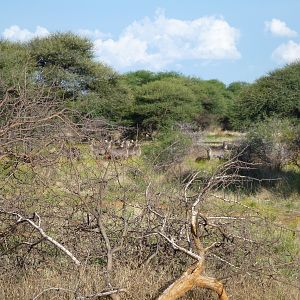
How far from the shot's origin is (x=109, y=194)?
6562 mm

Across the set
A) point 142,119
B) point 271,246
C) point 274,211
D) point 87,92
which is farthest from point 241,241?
point 142,119

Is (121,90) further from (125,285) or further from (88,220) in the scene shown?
(125,285)

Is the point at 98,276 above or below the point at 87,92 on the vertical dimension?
below

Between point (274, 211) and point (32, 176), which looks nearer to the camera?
point (32, 176)

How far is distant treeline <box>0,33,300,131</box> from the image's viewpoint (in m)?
20.7

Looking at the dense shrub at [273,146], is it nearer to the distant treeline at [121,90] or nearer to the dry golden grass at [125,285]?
the distant treeline at [121,90]

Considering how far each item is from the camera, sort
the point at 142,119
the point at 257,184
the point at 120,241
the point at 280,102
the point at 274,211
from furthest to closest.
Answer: the point at 142,119, the point at 280,102, the point at 257,184, the point at 274,211, the point at 120,241

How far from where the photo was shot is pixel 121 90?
89.9ft

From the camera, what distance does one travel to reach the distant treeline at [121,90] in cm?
2067

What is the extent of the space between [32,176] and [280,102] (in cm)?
1549

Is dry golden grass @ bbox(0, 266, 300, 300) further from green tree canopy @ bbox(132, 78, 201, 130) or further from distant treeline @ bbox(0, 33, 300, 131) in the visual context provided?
green tree canopy @ bbox(132, 78, 201, 130)

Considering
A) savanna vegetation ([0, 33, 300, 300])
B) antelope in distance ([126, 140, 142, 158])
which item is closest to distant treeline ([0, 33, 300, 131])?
antelope in distance ([126, 140, 142, 158])

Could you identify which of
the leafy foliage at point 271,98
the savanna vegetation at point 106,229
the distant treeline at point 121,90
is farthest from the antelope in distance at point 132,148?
the leafy foliage at point 271,98

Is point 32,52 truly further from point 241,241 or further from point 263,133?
point 241,241
